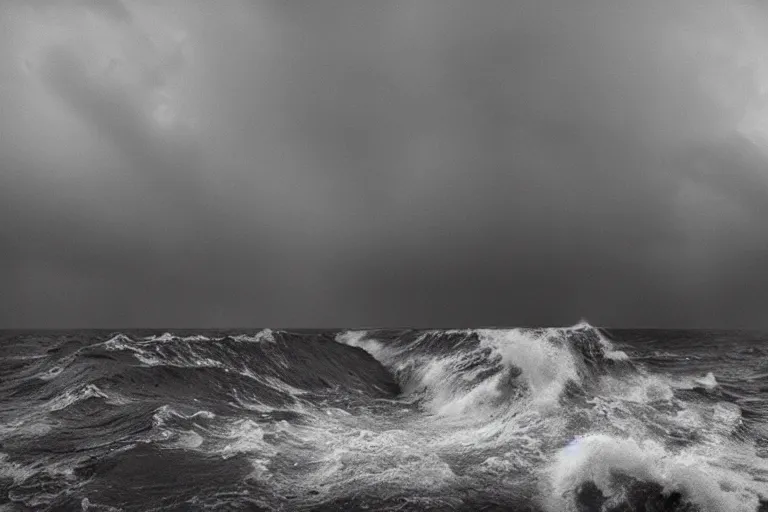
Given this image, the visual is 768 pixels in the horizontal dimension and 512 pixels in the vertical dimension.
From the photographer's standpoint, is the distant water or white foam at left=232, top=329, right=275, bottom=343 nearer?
the distant water

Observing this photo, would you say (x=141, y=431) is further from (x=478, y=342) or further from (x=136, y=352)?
(x=478, y=342)

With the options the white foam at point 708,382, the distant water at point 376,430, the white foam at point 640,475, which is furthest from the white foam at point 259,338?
the white foam at point 708,382

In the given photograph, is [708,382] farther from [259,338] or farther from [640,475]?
[259,338]

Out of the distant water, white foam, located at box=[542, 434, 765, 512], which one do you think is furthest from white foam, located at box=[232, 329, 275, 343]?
white foam, located at box=[542, 434, 765, 512]

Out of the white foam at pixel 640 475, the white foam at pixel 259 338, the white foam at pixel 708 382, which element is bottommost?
the white foam at pixel 708 382

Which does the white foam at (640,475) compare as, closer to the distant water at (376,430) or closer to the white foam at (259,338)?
the distant water at (376,430)

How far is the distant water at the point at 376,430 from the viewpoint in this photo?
32.7 feet

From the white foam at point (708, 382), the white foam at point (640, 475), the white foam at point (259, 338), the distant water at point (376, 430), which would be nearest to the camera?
the white foam at point (640, 475)

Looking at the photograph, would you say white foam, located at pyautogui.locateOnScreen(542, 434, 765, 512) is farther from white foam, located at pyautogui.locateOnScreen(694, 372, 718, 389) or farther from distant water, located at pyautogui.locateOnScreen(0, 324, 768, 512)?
white foam, located at pyautogui.locateOnScreen(694, 372, 718, 389)

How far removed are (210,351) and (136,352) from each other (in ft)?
10.7

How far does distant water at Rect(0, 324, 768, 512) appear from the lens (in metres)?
9.97

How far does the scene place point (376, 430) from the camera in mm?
15641

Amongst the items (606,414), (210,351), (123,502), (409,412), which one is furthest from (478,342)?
(123,502)

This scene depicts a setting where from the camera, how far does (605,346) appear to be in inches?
1107
